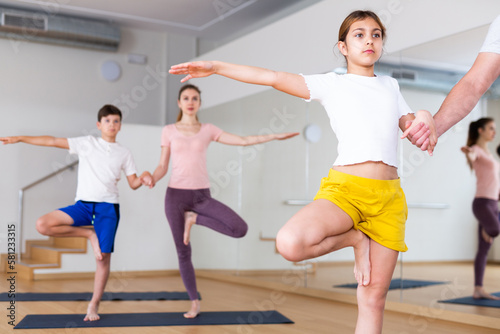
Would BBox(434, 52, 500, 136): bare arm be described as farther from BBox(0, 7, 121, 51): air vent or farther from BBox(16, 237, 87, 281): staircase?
BBox(0, 7, 121, 51): air vent

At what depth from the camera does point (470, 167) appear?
174 inches

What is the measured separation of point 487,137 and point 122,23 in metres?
5.30

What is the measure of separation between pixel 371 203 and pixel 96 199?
249 centimetres

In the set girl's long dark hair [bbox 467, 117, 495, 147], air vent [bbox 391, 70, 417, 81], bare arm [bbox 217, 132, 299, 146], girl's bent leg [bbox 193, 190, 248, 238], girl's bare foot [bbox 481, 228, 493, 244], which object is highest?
air vent [bbox 391, 70, 417, 81]

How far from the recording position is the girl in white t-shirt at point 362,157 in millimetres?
1805

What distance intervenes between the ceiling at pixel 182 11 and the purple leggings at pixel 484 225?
317cm

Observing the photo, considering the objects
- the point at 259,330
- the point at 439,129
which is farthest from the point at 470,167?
the point at 439,129

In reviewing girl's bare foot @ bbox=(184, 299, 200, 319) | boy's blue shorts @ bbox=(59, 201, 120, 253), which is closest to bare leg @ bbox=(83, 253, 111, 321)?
boy's blue shorts @ bbox=(59, 201, 120, 253)

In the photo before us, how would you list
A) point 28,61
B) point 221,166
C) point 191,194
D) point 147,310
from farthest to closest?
→ 1. point 28,61
2. point 221,166
3. point 147,310
4. point 191,194

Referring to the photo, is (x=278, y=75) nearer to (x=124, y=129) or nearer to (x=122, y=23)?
(x=124, y=129)

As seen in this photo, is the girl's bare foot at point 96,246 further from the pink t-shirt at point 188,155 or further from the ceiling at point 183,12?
the ceiling at point 183,12

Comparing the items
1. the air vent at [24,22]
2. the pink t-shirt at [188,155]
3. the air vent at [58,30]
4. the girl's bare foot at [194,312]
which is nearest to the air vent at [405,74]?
the pink t-shirt at [188,155]

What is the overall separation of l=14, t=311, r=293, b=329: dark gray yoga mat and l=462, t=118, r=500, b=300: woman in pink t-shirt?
1.54 m

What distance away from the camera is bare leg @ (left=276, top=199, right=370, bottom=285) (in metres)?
1.66
